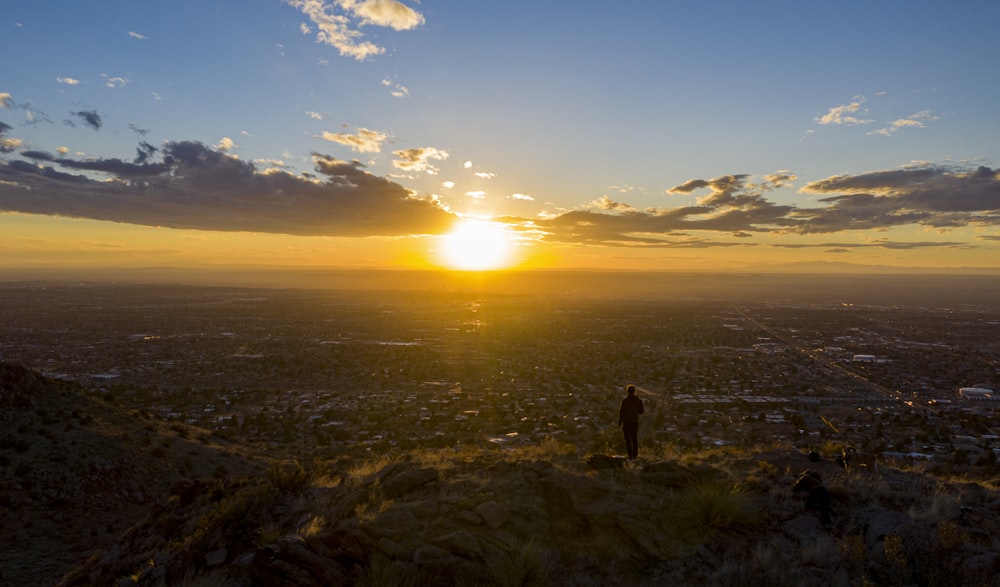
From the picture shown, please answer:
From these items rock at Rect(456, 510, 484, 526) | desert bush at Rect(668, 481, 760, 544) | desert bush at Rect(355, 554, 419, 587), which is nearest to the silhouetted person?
desert bush at Rect(668, 481, 760, 544)

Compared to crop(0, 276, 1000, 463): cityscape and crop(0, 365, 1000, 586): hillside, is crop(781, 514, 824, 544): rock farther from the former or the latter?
crop(0, 276, 1000, 463): cityscape

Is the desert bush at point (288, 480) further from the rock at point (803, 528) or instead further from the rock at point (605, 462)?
the rock at point (803, 528)

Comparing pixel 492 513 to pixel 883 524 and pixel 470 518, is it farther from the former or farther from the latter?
pixel 883 524

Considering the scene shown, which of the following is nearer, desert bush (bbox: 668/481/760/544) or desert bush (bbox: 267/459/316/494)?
desert bush (bbox: 668/481/760/544)

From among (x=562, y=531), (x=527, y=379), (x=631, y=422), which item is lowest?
(x=527, y=379)

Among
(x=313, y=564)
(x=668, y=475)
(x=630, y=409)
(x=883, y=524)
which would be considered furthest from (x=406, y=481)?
(x=883, y=524)

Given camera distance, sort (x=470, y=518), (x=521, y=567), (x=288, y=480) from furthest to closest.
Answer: (x=288, y=480)
(x=470, y=518)
(x=521, y=567)

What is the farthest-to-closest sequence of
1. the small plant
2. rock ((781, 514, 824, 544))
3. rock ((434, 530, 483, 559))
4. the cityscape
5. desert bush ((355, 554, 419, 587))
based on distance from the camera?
the cityscape
rock ((781, 514, 824, 544))
the small plant
rock ((434, 530, 483, 559))
desert bush ((355, 554, 419, 587))

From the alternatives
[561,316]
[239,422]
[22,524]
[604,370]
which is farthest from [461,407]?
[561,316]
